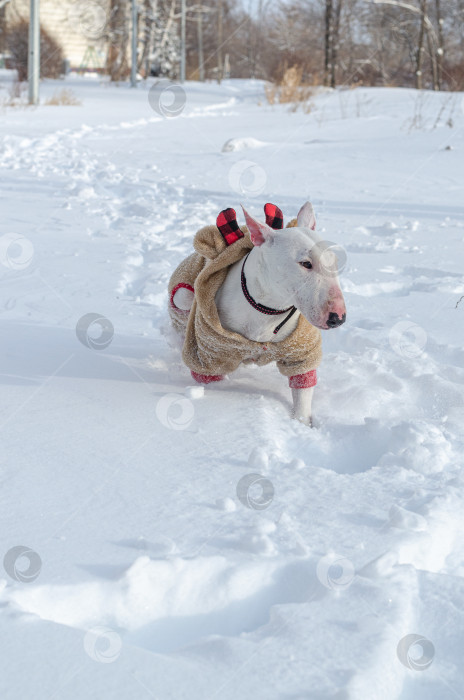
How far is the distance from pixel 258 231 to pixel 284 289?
0.74ft

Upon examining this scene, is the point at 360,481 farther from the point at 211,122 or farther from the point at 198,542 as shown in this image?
the point at 211,122

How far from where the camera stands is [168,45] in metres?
32.0

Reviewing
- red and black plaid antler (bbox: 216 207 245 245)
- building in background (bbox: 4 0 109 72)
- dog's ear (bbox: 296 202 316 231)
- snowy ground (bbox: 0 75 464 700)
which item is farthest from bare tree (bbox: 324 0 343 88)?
dog's ear (bbox: 296 202 316 231)

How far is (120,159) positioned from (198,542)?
25.8 ft

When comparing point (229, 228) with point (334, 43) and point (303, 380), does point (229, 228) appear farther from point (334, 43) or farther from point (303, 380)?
point (334, 43)


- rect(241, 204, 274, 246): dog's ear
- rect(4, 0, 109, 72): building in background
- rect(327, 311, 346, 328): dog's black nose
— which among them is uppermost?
rect(4, 0, 109, 72): building in background

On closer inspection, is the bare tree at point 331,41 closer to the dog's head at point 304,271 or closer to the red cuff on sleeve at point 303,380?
the red cuff on sleeve at point 303,380

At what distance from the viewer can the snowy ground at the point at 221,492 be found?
4.74 feet

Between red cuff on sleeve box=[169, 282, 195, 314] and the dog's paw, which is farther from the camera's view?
red cuff on sleeve box=[169, 282, 195, 314]

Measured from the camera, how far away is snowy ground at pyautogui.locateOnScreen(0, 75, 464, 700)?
1444 millimetres

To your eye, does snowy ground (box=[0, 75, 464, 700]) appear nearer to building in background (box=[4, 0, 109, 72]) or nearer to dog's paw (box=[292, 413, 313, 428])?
dog's paw (box=[292, 413, 313, 428])

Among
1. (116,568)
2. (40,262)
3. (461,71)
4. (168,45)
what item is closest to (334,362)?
(116,568)

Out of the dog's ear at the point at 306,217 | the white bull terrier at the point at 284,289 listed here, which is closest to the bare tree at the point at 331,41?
the dog's ear at the point at 306,217

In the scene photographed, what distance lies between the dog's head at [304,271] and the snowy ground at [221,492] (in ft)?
1.62
